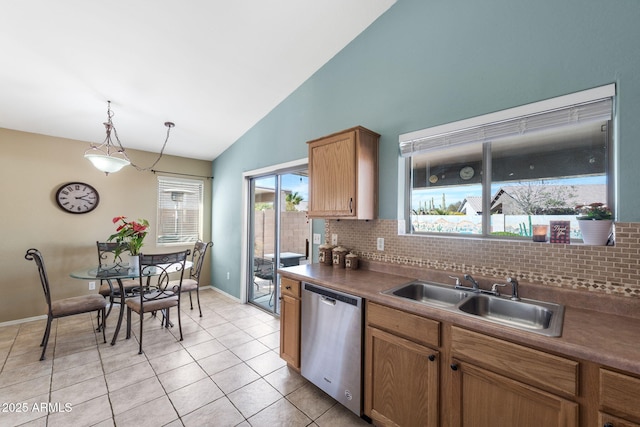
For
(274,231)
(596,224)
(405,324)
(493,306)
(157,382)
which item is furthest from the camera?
(274,231)

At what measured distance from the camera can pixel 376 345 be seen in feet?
5.54

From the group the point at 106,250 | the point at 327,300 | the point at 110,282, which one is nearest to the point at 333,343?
the point at 327,300

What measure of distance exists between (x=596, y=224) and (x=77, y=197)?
5.43 meters

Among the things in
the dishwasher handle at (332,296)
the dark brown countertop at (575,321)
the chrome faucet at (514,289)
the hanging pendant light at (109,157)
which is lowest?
the dishwasher handle at (332,296)

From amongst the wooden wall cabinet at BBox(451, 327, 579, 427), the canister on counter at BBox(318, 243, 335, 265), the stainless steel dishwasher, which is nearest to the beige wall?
the canister on counter at BBox(318, 243, 335, 265)

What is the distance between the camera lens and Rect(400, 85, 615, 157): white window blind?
1474 millimetres

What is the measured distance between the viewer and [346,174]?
2268mm

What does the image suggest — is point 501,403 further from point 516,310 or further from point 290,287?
point 290,287

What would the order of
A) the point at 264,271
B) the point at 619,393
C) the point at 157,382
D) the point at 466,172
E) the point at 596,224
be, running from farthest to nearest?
the point at 264,271 → the point at 157,382 → the point at 466,172 → the point at 596,224 → the point at 619,393

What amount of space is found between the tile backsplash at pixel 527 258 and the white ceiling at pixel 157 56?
187cm

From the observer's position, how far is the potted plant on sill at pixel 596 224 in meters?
1.43

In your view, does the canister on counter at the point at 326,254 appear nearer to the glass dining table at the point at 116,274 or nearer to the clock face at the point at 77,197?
the glass dining table at the point at 116,274

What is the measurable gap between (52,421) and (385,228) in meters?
2.78

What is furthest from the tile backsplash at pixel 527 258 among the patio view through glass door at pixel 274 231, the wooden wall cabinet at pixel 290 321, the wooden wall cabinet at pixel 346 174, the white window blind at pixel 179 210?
the white window blind at pixel 179 210
